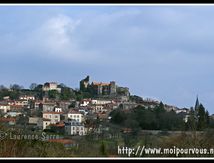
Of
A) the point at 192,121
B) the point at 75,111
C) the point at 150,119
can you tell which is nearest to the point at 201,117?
the point at 192,121

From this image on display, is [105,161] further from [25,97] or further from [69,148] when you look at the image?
[25,97]

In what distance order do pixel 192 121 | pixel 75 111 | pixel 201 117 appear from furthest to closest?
pixel 75 111 → pixel 201 117 → pixel 192 121

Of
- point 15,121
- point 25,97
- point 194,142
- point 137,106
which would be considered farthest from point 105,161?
point 25,97

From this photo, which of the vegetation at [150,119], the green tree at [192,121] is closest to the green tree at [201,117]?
the green tree at [192,121]

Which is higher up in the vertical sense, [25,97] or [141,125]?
[25,97]

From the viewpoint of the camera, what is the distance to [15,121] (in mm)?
6512

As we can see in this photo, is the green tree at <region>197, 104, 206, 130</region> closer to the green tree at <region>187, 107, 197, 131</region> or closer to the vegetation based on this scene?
the green tree at <region>187, 107, 197, 131</region>

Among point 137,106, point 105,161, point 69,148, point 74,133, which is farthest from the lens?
point 137,106

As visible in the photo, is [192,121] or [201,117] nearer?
[192,121]

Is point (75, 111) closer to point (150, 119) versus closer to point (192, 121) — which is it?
point (150, 119)

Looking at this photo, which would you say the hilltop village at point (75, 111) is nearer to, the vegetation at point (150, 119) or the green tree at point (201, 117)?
the vegetation at point (150, 119)

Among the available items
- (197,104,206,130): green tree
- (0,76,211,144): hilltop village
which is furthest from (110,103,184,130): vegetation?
(197,104,206,130): green tree

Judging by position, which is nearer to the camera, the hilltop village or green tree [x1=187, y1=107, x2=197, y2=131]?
green tree [x1=187, y1=107, x2=197, y2=131]

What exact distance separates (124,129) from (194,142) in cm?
108
